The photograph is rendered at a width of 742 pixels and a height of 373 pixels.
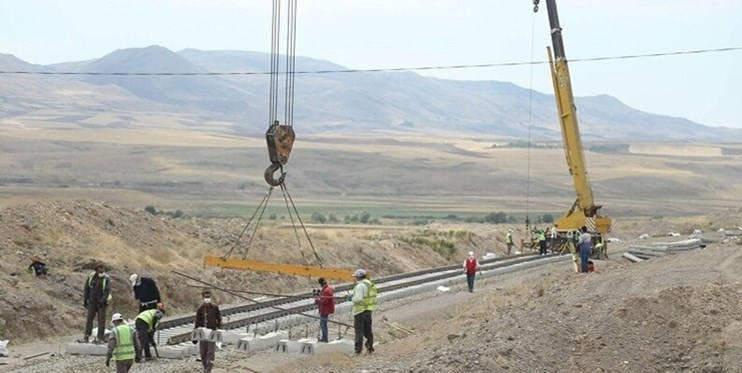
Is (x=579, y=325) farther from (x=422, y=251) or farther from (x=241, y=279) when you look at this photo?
(x=422, y=251)

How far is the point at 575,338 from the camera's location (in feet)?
59.7

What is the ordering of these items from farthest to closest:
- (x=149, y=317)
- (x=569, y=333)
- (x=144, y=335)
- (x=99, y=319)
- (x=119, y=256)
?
(x=119, y=256) → (x=99, y=319) → (x=144, y=335) → (x=149, y=317) → (x=569, y=333)

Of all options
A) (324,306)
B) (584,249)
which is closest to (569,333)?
(324,306)

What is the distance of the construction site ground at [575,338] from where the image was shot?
17000mm

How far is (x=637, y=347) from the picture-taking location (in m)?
17.6

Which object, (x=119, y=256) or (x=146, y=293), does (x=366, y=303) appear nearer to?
(x=146, y=293)

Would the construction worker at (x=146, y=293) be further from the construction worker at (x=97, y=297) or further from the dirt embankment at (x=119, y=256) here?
the dirt embankment at (x=119, y=256)

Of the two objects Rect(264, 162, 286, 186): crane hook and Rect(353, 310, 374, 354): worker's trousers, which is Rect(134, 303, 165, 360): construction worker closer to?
Rect(264, 162, 286, 186): crane hook

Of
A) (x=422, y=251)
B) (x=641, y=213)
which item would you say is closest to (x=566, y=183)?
(x=641, y=213)

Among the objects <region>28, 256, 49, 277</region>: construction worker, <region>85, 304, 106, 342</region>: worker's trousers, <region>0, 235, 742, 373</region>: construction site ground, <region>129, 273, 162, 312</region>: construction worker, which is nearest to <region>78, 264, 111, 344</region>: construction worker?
<region>85, 304, 106, 342</region>: worker's trousers

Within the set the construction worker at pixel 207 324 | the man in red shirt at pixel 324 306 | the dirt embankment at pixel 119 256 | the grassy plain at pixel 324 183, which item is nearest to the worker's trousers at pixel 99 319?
the dirt embankment at pixel 119 256

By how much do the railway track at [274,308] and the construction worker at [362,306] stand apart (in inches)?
102

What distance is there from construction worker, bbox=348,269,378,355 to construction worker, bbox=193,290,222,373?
7.86 ft

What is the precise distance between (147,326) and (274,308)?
25.2ft
